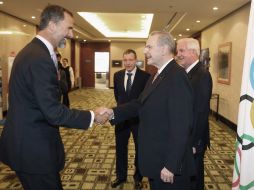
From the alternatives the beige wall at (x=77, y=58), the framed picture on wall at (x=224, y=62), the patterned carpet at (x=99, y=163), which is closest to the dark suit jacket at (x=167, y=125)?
the patterned carpet at (x=99, y=163)

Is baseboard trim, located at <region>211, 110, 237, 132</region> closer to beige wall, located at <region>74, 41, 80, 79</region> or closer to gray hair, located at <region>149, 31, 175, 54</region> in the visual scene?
gray hair, located at <region>149, 31, 175, 54</region>

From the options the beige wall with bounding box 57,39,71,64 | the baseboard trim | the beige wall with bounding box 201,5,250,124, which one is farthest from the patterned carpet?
the beige wall with bounding box 57,39,71,64

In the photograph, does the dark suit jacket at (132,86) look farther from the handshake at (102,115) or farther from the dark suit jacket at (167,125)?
the dark suit jacket at (167,125)

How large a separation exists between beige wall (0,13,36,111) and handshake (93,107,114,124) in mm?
6911

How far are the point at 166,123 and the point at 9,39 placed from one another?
8.30m

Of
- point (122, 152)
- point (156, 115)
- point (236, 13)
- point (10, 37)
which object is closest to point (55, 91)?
point (156, 115)

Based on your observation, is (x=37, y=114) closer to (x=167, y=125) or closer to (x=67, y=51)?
(x=167, y=125)

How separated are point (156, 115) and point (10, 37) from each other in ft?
27.2

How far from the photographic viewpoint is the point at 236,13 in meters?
7.62

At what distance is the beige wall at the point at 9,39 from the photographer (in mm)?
8547

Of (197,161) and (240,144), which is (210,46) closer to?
(197,161)

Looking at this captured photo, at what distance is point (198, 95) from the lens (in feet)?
8.54

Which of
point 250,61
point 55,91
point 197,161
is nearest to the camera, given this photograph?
point 250,61

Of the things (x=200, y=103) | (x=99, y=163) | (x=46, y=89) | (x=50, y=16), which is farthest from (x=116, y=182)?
(x=50, y=16)
